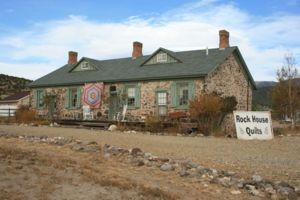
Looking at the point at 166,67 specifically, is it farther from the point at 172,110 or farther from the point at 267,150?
the point at 267,150

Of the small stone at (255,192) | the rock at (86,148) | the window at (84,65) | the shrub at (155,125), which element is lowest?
the small stone at (255,192)

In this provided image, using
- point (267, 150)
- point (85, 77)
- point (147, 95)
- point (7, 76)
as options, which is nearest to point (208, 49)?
point (147, 95)

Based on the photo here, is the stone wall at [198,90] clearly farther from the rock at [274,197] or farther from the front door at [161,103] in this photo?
the rock at [274,197]

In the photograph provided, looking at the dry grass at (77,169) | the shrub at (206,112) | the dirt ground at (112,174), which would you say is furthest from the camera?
the shrub at (206,112)

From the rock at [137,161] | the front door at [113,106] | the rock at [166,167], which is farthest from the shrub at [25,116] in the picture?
the rock at [166,167]

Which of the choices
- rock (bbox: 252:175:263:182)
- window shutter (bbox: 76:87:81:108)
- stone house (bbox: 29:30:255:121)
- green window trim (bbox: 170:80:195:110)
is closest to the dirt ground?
rock (bbox: 252:175:263:182)

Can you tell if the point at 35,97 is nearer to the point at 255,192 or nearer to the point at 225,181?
the point at 225,181

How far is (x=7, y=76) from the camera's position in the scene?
2697 inches

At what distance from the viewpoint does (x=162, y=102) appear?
80.9 feet

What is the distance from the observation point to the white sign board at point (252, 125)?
59.3ft

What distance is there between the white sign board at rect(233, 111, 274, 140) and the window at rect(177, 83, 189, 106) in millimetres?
5752

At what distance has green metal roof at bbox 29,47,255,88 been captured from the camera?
24219mm

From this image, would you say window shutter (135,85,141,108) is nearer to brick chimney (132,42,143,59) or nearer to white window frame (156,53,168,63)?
white window frame (156,53,168,63)

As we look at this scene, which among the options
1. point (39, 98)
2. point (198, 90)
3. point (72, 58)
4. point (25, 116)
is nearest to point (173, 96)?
point (198, 90)
